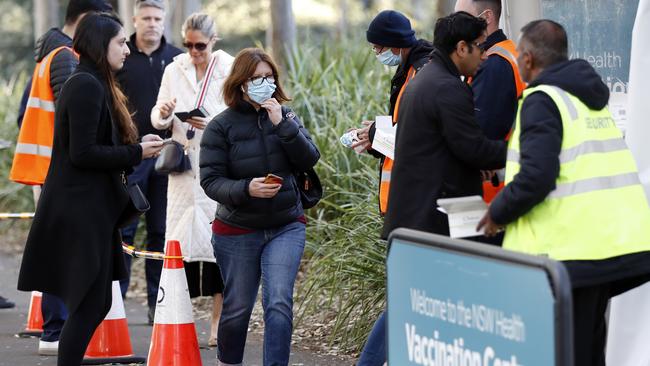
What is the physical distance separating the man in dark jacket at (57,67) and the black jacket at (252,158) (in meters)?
1.76

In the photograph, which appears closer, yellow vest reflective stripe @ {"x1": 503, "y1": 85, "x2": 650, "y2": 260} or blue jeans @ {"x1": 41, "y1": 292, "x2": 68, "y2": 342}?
yellow vest reflective stripe @ {"x1": 503, "y1": 85, "x2": 650, "y2": 260}

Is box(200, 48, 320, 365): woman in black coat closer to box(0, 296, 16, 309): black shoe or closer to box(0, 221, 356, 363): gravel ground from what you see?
box(0, 221, 356, 363): gravel ground

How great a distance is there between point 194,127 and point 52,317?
150 cm

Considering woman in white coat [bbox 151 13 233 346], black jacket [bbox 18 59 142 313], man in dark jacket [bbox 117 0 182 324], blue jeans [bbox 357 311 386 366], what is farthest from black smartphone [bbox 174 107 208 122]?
blue jeans [bbox 357 311 386 366]

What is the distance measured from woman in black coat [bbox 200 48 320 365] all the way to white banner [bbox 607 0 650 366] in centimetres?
161

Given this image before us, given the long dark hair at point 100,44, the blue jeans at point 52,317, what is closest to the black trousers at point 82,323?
the long dark hair at point 100,44

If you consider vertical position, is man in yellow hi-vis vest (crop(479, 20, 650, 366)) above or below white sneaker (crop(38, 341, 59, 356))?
above

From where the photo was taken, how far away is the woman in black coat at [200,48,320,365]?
6.42 m

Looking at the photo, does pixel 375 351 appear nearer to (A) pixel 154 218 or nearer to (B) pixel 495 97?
(B) pixel 495 97

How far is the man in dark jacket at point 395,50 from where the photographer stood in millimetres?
6316

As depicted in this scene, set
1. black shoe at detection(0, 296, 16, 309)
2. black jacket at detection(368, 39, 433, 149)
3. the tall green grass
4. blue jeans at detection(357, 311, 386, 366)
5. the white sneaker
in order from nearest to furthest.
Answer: blue jeans at detection(357, 311, 386, 366) < black jacket at detection(368, 39, 433, 149) < the tall green grass < the white sneaker < black shoe at detection(0, 296, 16, 309)

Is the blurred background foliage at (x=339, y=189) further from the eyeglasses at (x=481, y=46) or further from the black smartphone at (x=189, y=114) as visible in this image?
the eyeglasses at (x=481, y=46)

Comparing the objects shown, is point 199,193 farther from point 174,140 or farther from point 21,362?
point 21,362

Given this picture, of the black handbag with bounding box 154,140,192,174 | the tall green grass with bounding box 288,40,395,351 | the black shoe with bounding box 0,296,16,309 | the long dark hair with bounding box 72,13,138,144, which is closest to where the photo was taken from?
the long dark hair with bounding box 72,13,138,144
